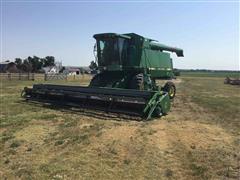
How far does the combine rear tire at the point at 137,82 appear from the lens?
14750 mm

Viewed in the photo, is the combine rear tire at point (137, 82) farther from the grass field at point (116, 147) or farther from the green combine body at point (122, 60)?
the grass field at point (116, 147)

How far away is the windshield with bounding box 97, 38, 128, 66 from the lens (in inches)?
603

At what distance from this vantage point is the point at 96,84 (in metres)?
15.7

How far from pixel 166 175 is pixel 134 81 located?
9.69 m

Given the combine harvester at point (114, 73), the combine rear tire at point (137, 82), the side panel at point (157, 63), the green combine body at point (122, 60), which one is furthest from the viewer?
the side panel at point (157, 63)

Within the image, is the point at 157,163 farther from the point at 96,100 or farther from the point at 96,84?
the point at 96,84

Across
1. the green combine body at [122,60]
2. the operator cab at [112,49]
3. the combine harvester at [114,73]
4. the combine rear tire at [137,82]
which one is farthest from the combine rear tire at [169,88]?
the operator cab at [112,49]

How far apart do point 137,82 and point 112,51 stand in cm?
199

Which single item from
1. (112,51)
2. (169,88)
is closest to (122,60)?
(112,51)

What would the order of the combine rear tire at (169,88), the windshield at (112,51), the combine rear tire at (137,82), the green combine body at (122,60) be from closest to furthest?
the combine rear tire at (137,82), the green combine body at (122,60), the windshield at (112,51), the combine rear tire at (169,88)

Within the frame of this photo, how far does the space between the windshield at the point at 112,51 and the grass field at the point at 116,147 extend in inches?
192

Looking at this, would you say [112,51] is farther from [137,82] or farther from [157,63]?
[157,63]

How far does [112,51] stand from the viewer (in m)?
15.4

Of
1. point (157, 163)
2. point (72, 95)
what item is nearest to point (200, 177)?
point (157, 163)
